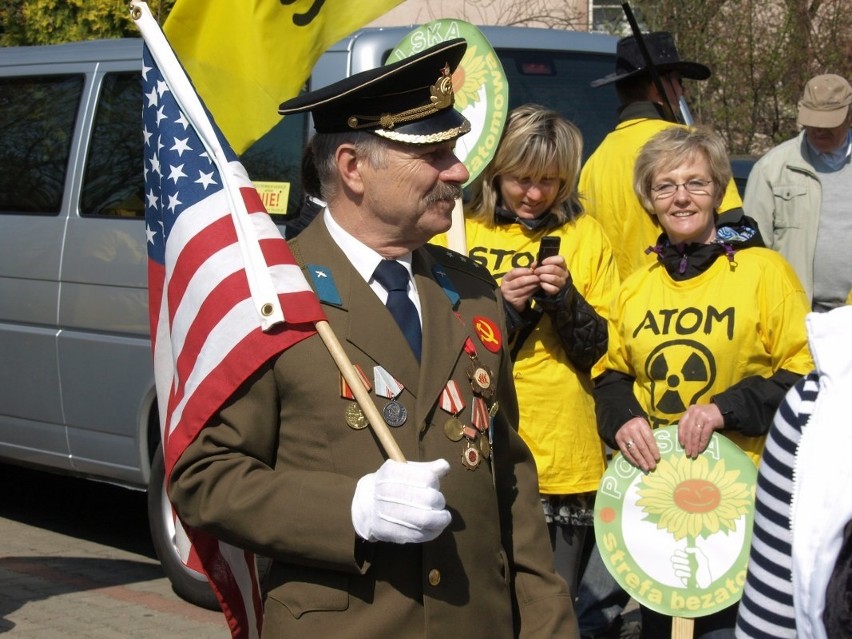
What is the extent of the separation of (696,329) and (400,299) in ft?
5.33

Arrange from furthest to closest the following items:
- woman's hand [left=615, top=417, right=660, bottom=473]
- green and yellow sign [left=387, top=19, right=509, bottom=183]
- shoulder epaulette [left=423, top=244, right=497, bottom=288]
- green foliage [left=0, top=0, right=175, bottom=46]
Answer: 1. green foliage [left=0, top=0, right=175, bottom=46]
2. green and yellow sign [left=387, top=19, right=509, bottom=183]
3. woman's hand [left=615, top=417, right=660, bottom=473]
4. shoulder epaulette [left=423, top=244, right=497, bottom=288]

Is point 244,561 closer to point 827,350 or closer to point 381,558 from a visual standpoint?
point 381,558

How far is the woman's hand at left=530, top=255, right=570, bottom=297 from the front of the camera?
432 cm

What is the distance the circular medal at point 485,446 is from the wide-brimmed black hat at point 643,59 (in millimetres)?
2889

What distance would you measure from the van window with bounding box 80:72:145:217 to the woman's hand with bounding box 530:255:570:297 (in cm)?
273

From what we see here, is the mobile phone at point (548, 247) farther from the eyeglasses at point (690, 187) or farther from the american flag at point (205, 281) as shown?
the american flag at point (205, 281)

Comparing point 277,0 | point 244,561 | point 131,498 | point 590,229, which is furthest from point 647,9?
point 244,561

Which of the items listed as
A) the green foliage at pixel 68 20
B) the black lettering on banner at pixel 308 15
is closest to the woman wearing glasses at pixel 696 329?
the black lettering on banner at pixel 308 15

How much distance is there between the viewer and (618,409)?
4.41 m

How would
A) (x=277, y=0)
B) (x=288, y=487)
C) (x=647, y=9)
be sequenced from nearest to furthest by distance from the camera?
(x=288, y=487) → (x=277, y=0) → (x=647, y=9)

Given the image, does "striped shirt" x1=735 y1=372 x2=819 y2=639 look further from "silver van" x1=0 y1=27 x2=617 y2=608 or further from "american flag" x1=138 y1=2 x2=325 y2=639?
"silver van" x1=0 y1=27 x2=617 y2=608

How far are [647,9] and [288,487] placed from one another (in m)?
10.8

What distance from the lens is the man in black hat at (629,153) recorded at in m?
5.28

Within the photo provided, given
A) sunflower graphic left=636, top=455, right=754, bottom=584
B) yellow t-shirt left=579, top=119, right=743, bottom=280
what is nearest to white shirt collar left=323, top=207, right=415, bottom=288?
sunflower graphic left=636, top=455, right=754, bottom=584
